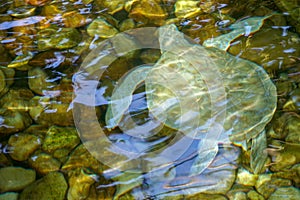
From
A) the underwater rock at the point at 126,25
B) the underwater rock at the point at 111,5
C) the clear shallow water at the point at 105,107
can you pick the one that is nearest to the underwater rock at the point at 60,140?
the clear shallow water at the point at 105,107

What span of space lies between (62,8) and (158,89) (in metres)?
2.03

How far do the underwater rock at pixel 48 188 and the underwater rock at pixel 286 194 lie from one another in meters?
1.95

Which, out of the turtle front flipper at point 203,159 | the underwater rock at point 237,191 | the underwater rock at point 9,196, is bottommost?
the underwater rock at point 237,191

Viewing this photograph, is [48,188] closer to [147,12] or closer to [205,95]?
[205,95]

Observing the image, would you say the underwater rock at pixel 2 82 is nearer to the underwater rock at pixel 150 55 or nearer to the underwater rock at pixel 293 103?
the underwater rock at pixel 150 55

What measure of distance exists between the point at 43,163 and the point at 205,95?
1868 millimetres

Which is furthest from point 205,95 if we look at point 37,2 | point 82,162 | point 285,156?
point 37,2

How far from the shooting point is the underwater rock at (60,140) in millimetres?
2949

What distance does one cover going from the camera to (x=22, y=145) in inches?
116

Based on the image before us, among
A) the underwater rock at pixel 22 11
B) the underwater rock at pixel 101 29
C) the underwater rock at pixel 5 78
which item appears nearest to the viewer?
the underwater rock at pixel 5 78

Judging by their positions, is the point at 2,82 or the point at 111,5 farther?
the point at 111,5

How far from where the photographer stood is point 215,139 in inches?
115

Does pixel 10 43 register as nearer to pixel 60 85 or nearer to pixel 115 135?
pixel 60 85

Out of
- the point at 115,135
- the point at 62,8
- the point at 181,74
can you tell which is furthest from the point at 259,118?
the point at 62,8
